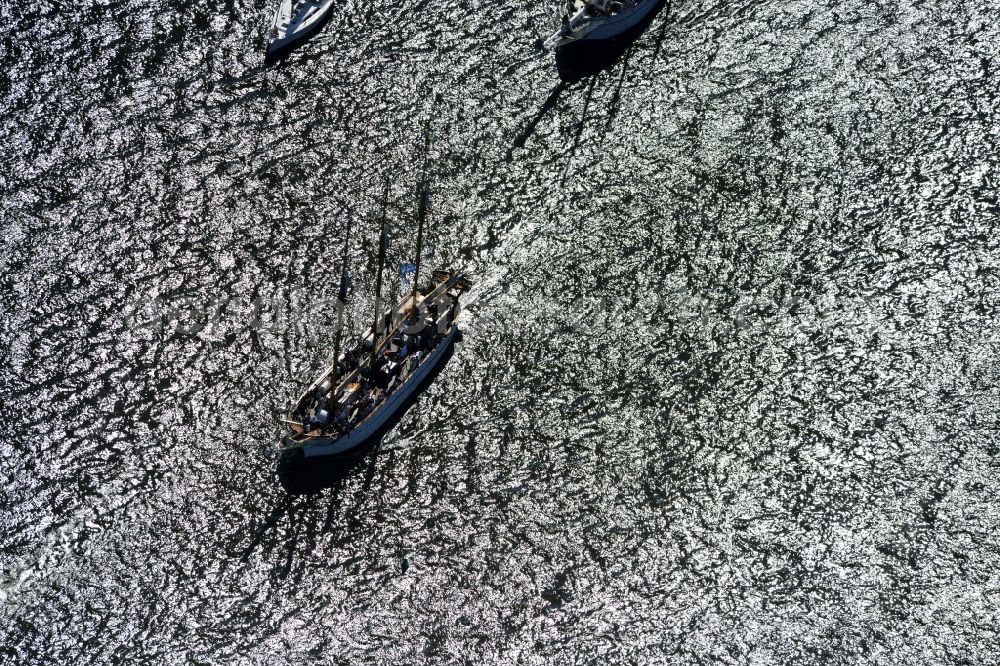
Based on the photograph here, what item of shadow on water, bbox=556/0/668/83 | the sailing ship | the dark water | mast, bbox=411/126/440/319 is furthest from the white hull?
shadow on water, bbox=556/0/668/83

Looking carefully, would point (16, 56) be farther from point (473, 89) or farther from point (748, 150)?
point (748, 150)

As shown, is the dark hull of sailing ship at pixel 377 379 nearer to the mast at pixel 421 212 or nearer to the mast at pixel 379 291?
the mast at pixel 379 291

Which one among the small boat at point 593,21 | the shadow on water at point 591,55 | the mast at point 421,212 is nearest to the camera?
the mast at point 421,212

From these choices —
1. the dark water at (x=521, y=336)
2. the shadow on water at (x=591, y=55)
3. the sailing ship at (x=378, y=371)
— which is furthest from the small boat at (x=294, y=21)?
the sailing ship at (x=378, y=371)

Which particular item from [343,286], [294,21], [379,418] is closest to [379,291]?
[343,286]

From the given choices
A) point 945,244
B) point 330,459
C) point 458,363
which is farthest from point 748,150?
point 330,459

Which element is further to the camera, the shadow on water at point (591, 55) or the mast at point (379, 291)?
the shadow on water at point (591, 55)
